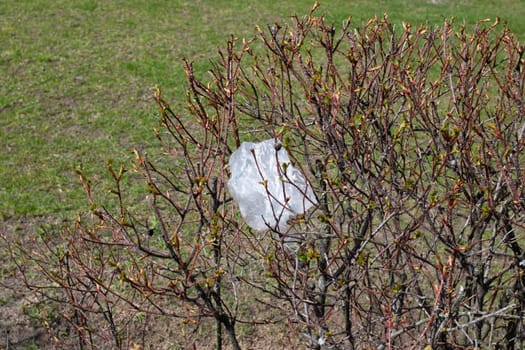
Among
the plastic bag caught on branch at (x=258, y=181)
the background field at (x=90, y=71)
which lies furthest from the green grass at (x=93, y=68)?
the plastic bag caught on branch at (x=258, y=181)

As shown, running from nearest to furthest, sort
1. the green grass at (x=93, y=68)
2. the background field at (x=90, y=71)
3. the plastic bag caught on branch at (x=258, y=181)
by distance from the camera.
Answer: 1. the plastic bag caught on branch at (x=258, y=181)
2. the background field at (x=90, y=71)
3. the green grass at (x=93, y=68)

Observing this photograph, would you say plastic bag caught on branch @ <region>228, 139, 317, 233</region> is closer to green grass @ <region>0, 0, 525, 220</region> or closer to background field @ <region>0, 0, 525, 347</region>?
background field @ <region>0, 0, 525, 347</region>

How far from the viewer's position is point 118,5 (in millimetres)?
10891

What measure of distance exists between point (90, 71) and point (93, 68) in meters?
0.10

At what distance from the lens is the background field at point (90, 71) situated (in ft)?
19.9

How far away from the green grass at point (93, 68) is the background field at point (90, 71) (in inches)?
0.5

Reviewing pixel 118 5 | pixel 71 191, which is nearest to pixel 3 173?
pixel 71 191

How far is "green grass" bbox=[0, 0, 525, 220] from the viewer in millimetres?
6293

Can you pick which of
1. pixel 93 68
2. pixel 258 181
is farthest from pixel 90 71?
pixel 258 181

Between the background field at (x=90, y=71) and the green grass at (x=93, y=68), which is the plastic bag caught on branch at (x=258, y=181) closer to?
the background field at (x=90, y=71)

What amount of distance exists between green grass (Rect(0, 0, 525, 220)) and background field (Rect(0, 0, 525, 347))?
0.04 ft

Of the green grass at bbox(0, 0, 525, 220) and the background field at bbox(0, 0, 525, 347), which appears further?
the green grass at bbox(0, 0, 525, 220)

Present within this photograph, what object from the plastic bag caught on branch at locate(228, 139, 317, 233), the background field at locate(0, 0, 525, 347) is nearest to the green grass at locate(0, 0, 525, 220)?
the background field at locate(0, 0, 525, 347)

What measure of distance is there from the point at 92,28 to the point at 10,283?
5898 millimetres
